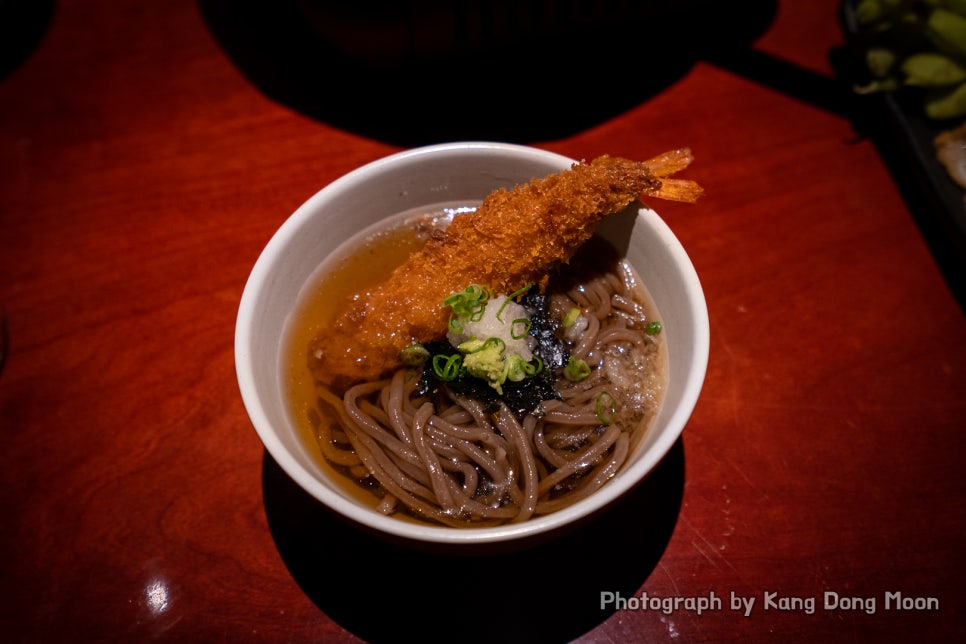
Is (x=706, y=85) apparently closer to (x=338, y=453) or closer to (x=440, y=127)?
(x=440, y=127)

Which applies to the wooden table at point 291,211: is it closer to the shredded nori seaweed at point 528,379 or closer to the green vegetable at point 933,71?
the green vegetable at point 933,71

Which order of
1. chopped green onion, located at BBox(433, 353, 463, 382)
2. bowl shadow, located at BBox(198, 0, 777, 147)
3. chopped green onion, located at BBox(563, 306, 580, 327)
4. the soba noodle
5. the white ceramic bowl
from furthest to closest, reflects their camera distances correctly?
1. bowl shadow, located at BBox(198, 0, 777, 147)
2. chopped green onion, located at BBox(563, 306, 580, 327)
3. chopped green onion, located at BBox(433, 353, 463, 382)
4. the soba noodle
5. the white ceramic bowl

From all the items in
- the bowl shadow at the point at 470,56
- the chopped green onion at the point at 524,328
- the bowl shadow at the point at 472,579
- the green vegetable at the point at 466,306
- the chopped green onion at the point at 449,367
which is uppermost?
the bowl shadow at the point at 470,56

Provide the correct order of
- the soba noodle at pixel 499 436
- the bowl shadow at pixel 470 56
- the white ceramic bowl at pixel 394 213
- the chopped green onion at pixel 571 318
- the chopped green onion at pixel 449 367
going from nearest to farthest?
the white ceramic bowl at pixel 394 213 < the soba noodle at pixel 499 436 < the chopped green onion at pixel 449 367 < the chopped green onion at pixel 571 318 < the bowl shadow at pixel 470 56

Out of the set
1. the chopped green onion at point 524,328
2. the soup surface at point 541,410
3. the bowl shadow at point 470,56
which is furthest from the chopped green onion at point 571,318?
the bowl shadow at point 470,56

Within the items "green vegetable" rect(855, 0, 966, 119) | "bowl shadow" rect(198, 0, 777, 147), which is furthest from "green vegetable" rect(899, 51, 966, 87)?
"bowl shadow" rect(198, 0, 777, 147)

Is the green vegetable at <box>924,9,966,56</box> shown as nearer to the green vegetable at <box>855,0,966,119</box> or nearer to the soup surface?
the green vegetable at <box>855,0,966,119</box>
